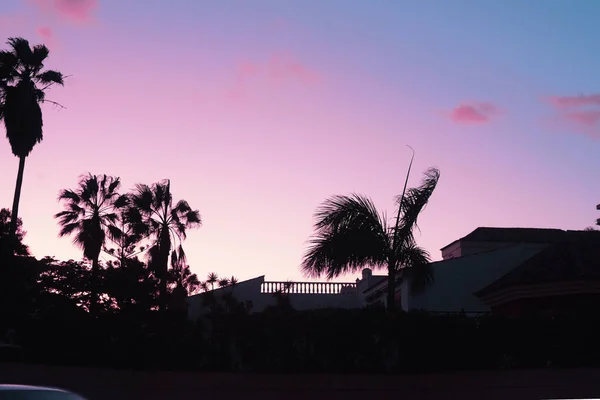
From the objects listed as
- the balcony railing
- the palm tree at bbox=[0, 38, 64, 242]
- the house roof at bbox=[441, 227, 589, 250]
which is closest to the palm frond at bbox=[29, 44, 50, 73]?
the palm tree at bbox=[0, 38, 64, 242]

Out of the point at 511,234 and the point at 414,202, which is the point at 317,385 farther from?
the point at 511,234

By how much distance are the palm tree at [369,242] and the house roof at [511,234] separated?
23272mm

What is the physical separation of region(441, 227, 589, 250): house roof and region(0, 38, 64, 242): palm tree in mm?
24076

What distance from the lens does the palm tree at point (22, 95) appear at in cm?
3077

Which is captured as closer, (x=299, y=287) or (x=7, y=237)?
(x=7, y=237)

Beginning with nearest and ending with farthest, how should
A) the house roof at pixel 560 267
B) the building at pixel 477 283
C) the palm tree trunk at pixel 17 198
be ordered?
1. the house roof at pixel 560 267
2. the building at pixel 477 283
3. the palm tree trunk at pixel 17 198

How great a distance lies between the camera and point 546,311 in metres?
22.4

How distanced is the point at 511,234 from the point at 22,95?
27.5m

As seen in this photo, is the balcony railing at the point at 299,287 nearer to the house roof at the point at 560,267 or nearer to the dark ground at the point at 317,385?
the house roof at the point at 560,267

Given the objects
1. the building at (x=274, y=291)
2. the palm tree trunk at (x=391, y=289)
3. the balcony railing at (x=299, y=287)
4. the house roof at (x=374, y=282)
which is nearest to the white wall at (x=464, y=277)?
the house roof at (x=374, y=282)

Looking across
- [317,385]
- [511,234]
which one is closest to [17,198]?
[317,385]

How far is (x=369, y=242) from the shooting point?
2084 cm

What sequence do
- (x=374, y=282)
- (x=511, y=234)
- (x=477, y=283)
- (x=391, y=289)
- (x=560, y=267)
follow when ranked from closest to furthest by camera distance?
(x=391, y=289), (x=560, y=267), (x=477, y=283), (x=374, y=282), (x=511, y=234)

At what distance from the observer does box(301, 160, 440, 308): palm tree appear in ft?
68.1
